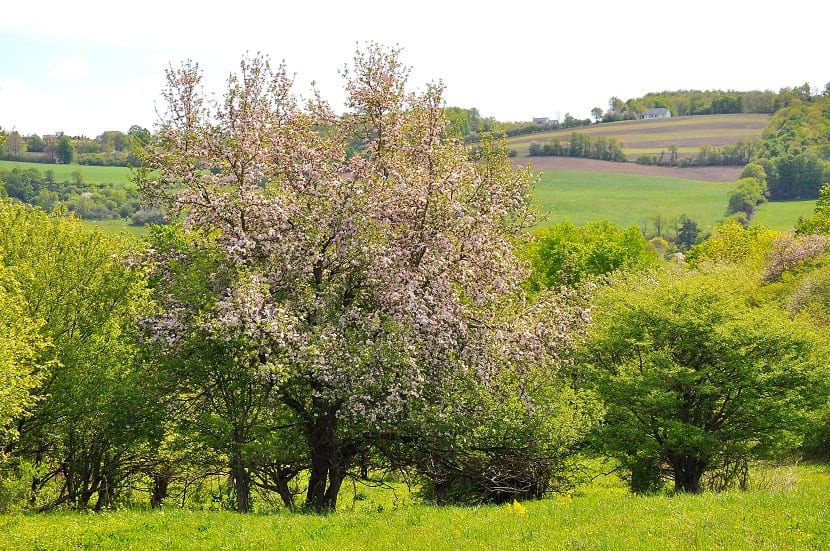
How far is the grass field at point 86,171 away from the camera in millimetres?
147000

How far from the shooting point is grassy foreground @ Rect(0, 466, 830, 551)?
56.0 feet

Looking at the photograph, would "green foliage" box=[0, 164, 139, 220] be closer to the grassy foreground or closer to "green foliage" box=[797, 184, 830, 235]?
"green foliage" box=[797, 184, 830, 235]

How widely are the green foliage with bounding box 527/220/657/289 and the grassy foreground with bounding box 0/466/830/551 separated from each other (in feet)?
150

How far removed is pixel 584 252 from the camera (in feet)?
244

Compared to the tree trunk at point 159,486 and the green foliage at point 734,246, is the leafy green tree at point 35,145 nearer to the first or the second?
the green foliage at point 734,246

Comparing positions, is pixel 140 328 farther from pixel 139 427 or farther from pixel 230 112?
pixel 230 112

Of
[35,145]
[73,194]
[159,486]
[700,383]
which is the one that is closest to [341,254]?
[159,486]

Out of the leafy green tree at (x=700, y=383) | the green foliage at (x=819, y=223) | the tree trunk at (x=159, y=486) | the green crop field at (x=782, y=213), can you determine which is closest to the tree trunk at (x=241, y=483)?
the tree trunk at (x=159, y=486)

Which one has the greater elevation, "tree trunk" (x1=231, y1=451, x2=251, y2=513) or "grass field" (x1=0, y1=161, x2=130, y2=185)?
"grass field" (x1=0, y1=161, x2=130, y2=185)

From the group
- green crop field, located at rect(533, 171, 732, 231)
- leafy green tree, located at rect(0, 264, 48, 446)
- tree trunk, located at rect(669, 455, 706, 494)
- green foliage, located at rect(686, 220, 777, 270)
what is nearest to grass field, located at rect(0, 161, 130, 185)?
green crop field, located at rect(533, 171, 732, 231)

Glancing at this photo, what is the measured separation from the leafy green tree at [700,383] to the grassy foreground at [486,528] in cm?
709

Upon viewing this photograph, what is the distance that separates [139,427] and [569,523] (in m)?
14.8

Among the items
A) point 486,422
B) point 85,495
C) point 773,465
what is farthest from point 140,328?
point 773,465

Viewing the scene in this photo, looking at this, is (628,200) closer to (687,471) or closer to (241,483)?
(687,471)
